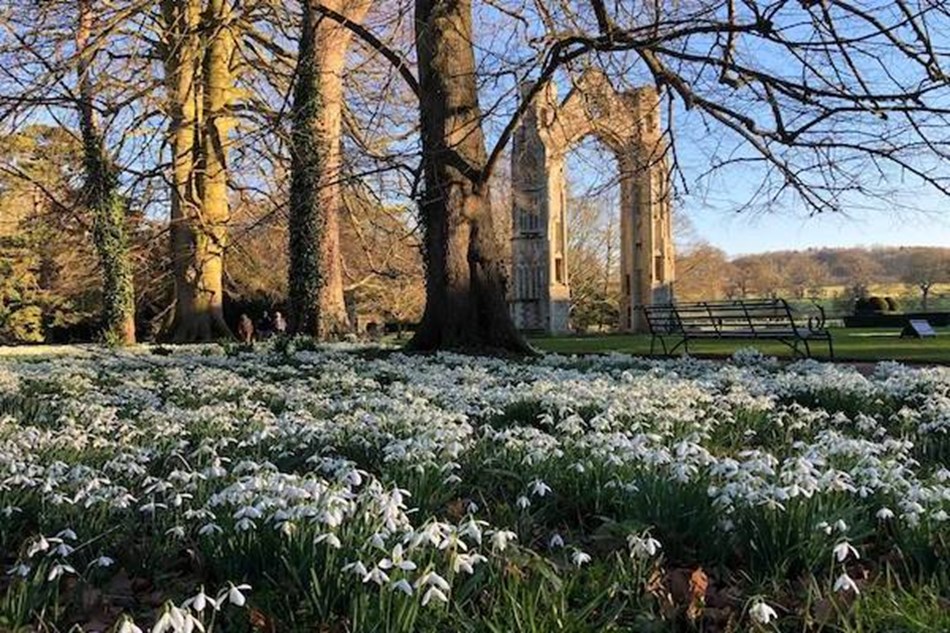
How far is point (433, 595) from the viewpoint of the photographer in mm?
1985

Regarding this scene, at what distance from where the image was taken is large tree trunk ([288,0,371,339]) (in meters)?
16.6

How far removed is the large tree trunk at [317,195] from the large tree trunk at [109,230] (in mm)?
4481

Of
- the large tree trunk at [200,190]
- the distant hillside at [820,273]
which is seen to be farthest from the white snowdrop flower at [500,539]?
the distant hillside at [820,273]

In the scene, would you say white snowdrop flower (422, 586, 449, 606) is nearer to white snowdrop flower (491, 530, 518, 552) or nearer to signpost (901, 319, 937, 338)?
white snowdrop flower (491, 530, 518, 552)

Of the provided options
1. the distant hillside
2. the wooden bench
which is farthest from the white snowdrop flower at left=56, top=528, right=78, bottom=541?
the distant hillside

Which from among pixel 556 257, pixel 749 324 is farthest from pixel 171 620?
pixel 556 257

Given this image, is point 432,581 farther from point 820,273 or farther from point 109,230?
point 820,273

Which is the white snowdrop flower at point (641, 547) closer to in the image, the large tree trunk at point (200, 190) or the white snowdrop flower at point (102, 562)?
the white snowdrop flower at point (102, 562)

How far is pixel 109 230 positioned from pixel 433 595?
21814 mm

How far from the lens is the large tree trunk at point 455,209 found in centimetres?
1220

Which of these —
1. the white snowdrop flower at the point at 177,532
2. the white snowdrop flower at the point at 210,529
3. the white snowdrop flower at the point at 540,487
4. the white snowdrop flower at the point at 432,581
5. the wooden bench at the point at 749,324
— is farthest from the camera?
the wooden bench at the point at 749,324

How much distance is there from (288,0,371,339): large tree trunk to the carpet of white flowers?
12.3 meters

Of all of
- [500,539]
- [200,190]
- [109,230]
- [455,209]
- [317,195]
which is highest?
[200,190]

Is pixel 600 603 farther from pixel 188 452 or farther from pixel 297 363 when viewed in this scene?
pixel 297 363
